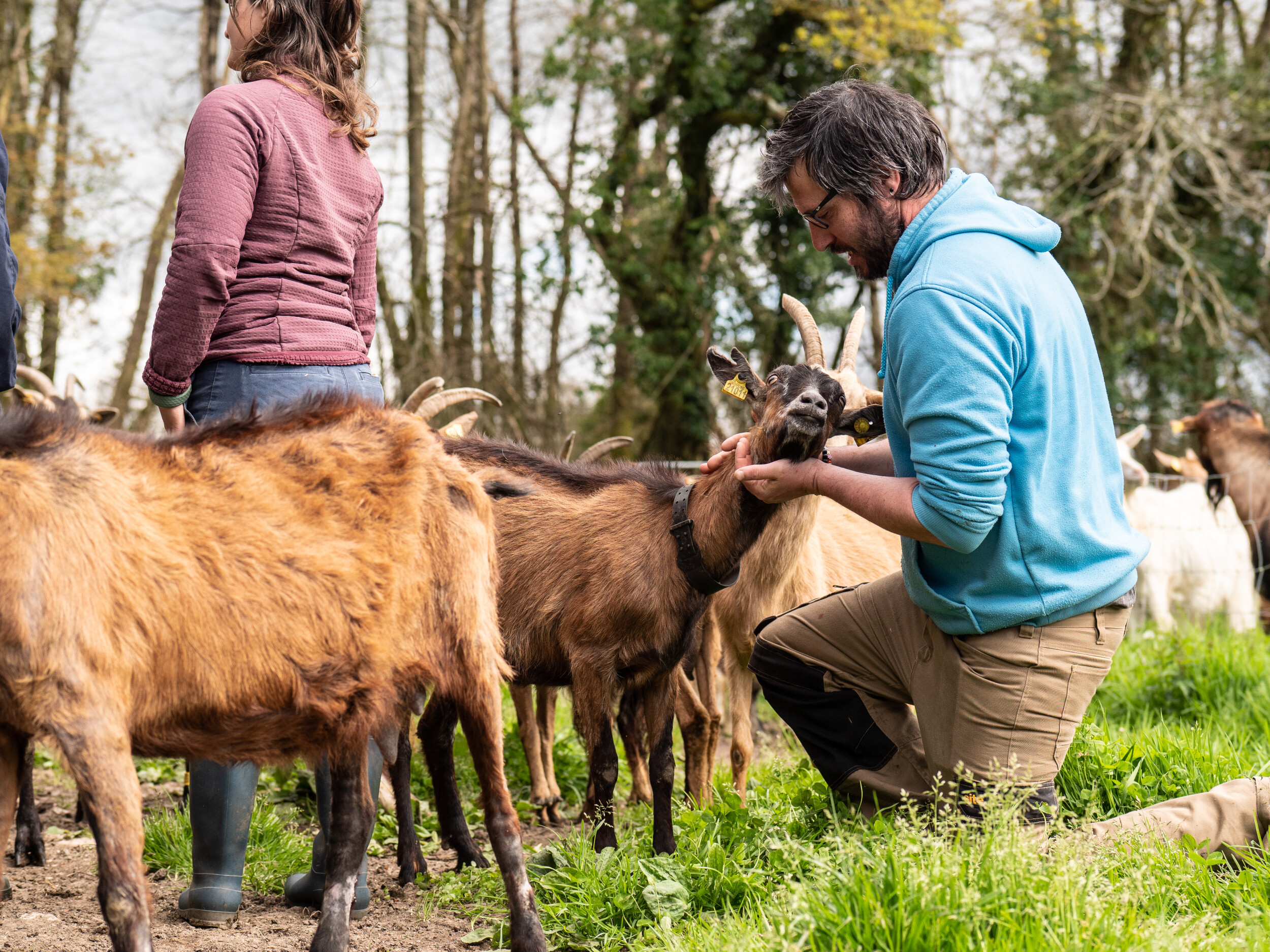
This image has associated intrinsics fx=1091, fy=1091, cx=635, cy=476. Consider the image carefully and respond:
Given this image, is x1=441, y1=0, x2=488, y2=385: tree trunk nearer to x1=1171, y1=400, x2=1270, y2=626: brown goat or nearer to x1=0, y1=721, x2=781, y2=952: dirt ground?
x1=1171, y1=400, x2=1270, y2=626: brown goat

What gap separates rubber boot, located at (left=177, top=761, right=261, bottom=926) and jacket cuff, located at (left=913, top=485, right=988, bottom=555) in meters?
2.04

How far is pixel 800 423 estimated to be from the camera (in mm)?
3701

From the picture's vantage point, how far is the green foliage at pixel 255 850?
12.1ft

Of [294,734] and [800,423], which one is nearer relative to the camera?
[294,734]

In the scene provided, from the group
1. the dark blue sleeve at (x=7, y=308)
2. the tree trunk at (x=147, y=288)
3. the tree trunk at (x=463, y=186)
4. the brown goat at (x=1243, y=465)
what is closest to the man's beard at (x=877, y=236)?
the dark blue sleeve at (x=7, y=308)

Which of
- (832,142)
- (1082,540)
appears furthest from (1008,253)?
(1082,540)

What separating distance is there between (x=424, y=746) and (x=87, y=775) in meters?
2.24

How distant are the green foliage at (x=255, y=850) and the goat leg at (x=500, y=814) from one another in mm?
1094

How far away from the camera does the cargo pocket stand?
310 cm

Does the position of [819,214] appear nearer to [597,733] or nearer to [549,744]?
[597,733]

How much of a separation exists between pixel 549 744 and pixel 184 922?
2.35m

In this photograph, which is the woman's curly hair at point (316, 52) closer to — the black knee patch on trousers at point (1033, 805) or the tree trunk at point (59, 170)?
the black knee patch on trousers at point (1033, 805)

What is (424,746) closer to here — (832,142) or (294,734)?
(294,734)

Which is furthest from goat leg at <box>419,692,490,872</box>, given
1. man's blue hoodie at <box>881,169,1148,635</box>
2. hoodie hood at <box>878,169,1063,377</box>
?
hoodie hood at <box>878,169,1063,377</box>
